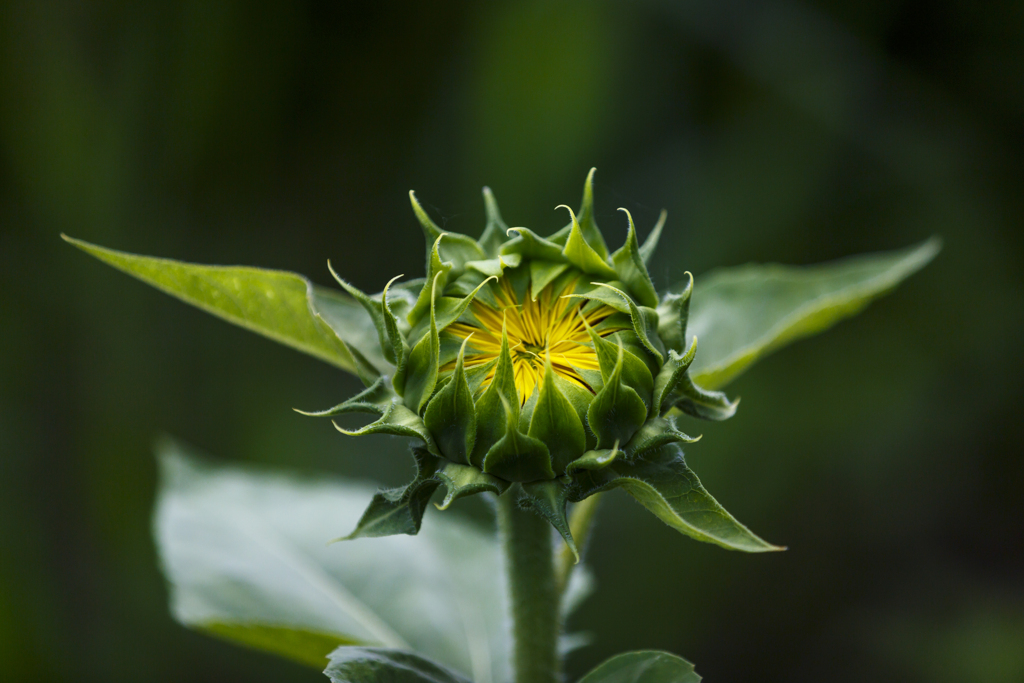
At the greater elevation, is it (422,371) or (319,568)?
(422,371)

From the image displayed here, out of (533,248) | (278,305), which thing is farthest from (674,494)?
(278,305)

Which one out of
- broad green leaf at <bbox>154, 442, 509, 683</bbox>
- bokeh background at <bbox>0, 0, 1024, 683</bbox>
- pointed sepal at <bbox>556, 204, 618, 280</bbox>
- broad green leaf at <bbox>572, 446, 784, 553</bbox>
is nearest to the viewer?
broad green leaf at <bbox>572, 446, 784, 553</bbox>

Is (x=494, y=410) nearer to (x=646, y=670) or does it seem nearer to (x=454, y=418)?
(x=454, y=418)

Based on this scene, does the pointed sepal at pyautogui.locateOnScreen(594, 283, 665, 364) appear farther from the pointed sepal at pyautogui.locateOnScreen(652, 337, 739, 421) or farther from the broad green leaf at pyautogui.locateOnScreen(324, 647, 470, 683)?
the broad green leaf at pyautogui.locateOnScreen(324, 647, 470, 683)

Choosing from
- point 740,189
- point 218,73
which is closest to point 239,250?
point 218,73

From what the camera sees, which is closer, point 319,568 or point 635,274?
point 635,274

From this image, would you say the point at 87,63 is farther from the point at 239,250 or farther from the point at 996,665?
the point at 996,665

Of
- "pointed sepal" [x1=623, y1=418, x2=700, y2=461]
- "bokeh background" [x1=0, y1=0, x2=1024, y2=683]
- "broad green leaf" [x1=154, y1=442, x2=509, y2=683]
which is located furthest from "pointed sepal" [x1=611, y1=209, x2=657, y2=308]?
"bokeh background" [x1=0, y1=0, x2=1024, y2=683]
